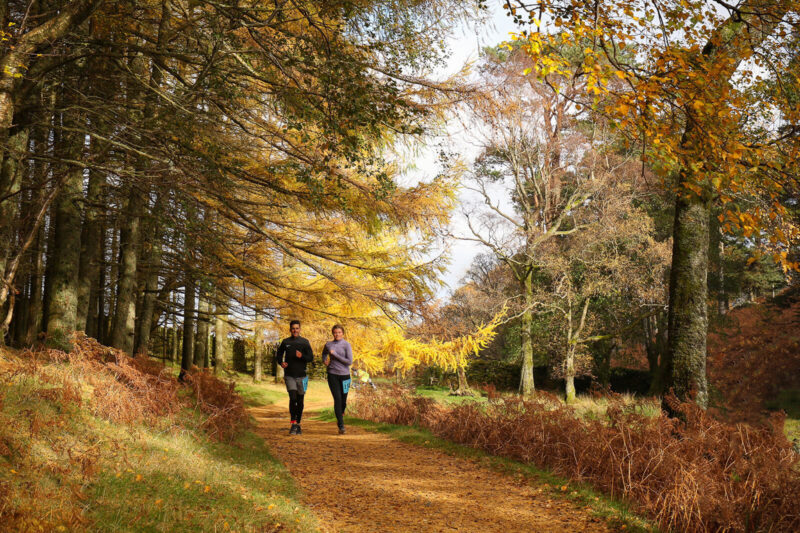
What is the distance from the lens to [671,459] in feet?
16.7

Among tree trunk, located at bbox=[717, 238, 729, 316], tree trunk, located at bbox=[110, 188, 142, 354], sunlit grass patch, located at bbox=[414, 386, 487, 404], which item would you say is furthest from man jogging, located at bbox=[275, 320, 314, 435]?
tree trunk, located at bbox=[717, 238, 729, 316]

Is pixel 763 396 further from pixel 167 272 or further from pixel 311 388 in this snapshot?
pixel 311 388

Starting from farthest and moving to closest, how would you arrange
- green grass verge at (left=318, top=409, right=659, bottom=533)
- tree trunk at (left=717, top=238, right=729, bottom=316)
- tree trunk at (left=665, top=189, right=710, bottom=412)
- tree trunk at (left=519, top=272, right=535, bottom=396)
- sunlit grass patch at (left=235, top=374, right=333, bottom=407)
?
tree trunk at (left=717, top=238, right=729, bottom=316), tree trunk at (left=519, top=272, right=535, bottom=396), sunlit grass patch at (left=235, top=374, right=333, bottom=407), tree trunk at (left=665, top=189, right=710, bottom=412), green grass verge at (left=318, top=409, right=659, bottom=533)

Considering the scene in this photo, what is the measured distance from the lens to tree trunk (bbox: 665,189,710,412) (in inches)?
275

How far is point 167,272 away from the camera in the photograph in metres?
13.9

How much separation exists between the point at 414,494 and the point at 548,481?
157cm

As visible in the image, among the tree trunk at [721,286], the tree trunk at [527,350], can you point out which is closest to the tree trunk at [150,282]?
the tree trunk at [527,350]

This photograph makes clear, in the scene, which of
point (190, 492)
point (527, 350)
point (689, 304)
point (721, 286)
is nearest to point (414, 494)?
point (190, 492)

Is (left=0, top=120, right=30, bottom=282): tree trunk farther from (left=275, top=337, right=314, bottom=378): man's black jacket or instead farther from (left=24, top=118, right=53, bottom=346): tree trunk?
(left=275, top=337, right=314, bottom=378): man's black jacket

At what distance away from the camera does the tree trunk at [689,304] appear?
6980mm

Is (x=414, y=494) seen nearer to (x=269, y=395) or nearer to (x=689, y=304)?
(x=689, y=304)

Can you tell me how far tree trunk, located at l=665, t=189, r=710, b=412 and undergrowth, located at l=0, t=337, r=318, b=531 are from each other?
509 cm

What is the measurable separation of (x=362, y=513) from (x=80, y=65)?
740cm

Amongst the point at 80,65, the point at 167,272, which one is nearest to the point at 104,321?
the point at 167,272
